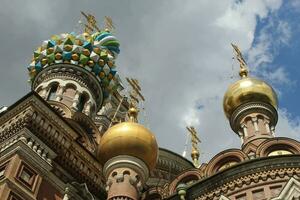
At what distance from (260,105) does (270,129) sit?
60 centimetres

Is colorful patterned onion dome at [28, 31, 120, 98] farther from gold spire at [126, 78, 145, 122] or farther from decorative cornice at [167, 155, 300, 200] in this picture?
decorative cornice at [167, 155, 300, 200]

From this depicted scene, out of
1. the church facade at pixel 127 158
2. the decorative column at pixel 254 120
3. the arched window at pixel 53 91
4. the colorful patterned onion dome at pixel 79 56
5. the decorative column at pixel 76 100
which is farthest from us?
the colorful patterned onion dome at pixel 79 56

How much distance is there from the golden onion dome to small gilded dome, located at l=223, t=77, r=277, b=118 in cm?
428

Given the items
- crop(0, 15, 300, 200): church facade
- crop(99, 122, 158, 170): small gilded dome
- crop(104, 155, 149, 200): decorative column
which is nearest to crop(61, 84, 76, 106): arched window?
crop(0, 15, 300, 200): church facade

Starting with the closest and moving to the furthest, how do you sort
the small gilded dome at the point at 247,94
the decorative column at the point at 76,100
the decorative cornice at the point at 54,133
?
the decorative cornice at the point at 54,133 → the small gilded dome at the point at 247,94 → the decorative column at the point at 76,100

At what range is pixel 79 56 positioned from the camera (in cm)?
1545

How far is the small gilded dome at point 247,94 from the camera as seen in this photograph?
13844 millimetres

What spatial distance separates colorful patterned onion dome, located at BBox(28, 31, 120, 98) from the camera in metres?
15.5

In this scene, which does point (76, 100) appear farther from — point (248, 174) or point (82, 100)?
point (248, 174)

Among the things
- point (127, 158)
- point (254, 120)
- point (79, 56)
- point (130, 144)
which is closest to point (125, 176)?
point (127, 158)

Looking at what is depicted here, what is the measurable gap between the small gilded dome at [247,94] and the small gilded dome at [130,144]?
14.1 ft

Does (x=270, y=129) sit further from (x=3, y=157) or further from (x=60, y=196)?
(x=3, y=157)

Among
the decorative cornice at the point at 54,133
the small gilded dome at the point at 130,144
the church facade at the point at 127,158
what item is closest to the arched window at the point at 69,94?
the church facade at the point at 127,158

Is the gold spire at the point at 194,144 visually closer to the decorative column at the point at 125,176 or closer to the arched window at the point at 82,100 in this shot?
the arched window at the point at 82,100
